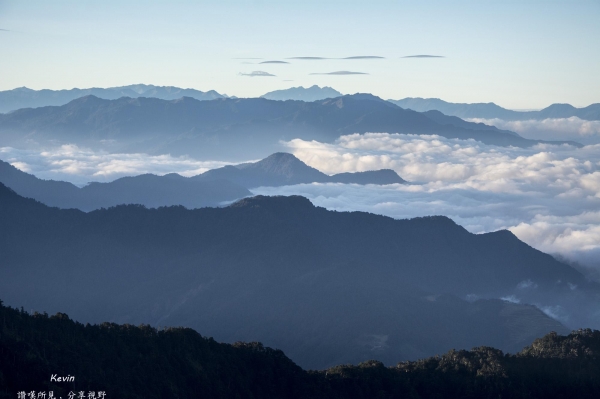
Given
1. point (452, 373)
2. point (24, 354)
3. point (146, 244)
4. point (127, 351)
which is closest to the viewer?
point (24, 354)

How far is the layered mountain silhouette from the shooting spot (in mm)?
141750

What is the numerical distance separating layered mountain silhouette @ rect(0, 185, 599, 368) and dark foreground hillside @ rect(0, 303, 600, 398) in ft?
126

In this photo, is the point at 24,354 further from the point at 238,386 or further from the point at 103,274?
the point at 103,274

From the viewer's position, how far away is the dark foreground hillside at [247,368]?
69.4 metres

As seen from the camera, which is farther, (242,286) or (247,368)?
(242,286)

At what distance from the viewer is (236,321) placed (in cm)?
14862

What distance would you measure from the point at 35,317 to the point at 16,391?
21900 mm

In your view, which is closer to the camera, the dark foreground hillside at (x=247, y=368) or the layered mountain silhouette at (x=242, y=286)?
the dark foreground hillside at (x=247, y=368)

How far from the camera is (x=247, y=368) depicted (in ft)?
273

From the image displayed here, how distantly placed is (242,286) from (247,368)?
8095 centimetres

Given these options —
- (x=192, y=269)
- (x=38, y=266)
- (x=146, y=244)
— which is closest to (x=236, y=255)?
(x=192, y=269)

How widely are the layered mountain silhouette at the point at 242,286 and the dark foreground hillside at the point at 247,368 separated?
3833 cm

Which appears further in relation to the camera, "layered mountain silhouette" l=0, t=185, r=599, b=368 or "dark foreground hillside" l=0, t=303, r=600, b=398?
"layered mountain silhouette" l=0, t=185, r=599, b=368

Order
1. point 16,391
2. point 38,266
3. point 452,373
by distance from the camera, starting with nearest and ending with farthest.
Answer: point 16,391, point 452,373, point 38,266
